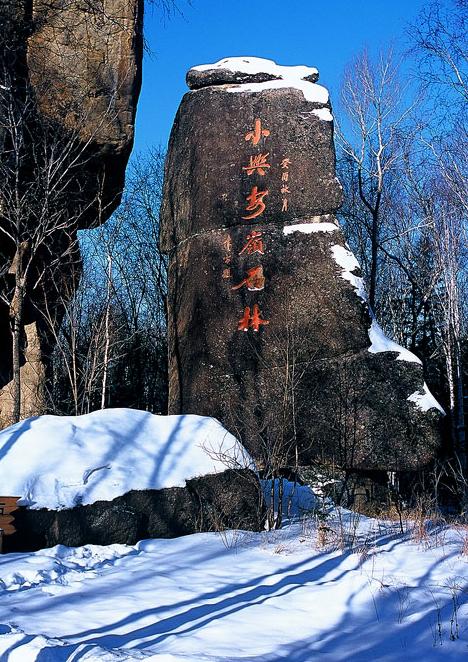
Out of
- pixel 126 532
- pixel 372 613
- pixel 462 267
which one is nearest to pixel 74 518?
pixel 126 532

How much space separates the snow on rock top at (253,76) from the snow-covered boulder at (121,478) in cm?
588

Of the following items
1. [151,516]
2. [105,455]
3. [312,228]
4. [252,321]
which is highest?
[312,228]

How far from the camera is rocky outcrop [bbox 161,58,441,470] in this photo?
31.0ft

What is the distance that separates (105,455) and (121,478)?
1.12ft

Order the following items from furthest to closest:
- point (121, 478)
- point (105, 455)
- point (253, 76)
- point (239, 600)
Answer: point (253, 76) → point (105, 455) → point (121, 478) → point (239, 600)

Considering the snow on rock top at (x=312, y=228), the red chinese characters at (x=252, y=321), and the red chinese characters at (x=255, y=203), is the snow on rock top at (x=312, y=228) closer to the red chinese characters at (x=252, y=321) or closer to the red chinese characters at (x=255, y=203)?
the red chinese characters at (x=255, y=203)

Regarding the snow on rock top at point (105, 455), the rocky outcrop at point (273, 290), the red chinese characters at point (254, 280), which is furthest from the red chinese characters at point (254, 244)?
the snow on rock top at point (105, 455)

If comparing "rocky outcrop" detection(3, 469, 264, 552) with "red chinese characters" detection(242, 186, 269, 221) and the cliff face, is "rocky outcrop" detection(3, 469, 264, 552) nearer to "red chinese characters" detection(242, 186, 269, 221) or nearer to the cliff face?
"red chinese characters" detection(242, 186, 269, 221)

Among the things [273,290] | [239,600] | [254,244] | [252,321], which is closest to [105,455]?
[239,600]

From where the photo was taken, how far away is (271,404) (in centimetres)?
964

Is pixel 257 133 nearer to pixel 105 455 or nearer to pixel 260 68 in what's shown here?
pixel 260 68

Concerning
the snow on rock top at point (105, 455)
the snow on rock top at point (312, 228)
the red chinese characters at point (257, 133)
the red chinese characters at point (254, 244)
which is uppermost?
the red chinese characters at point (257, 133)

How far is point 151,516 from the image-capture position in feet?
21.2

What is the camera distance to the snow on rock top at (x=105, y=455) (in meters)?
6.14
